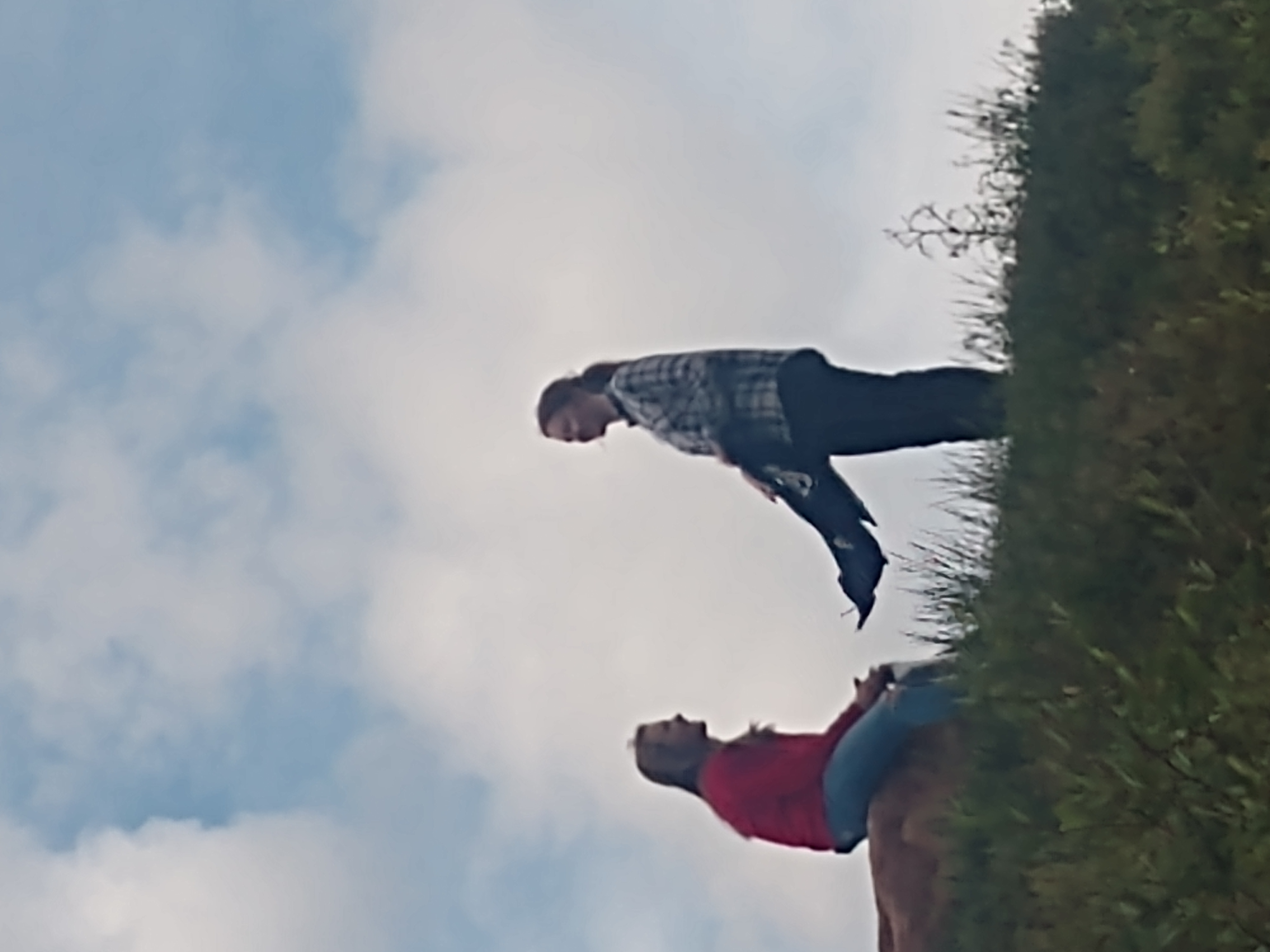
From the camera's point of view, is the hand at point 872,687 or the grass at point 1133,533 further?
the hand at point 872,687

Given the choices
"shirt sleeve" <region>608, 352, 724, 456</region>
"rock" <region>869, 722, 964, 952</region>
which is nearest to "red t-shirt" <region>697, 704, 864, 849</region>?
"rock" <region>869, 722, 964, 952</region>

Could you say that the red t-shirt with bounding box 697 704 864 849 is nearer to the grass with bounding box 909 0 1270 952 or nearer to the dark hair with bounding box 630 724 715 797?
the dark hair with bounding box 630 724 715 797

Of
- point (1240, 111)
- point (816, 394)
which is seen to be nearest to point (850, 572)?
point (816, 394)

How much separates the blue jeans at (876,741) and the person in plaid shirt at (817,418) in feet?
1.32

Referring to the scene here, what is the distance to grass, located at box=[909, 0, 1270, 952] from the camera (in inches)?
104

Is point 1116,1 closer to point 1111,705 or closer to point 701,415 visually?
point 701,415

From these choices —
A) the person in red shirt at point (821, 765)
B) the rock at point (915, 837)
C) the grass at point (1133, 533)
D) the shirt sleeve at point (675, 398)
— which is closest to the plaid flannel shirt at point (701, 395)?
the shirt sleeve at point (675, 398)

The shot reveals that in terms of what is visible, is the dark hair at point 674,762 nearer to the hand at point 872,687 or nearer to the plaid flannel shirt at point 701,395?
the hand at point 872,687

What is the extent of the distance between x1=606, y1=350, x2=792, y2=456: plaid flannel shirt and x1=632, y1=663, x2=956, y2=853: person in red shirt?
722 mm

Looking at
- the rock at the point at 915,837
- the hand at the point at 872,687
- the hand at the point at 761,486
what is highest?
the hand at the point at 761,486

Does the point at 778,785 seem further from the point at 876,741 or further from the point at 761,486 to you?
the point at 761,486

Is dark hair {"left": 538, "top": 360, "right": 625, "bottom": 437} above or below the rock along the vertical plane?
above

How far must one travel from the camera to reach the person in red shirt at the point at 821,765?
4.05 m

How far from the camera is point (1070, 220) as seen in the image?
402 centimetres
